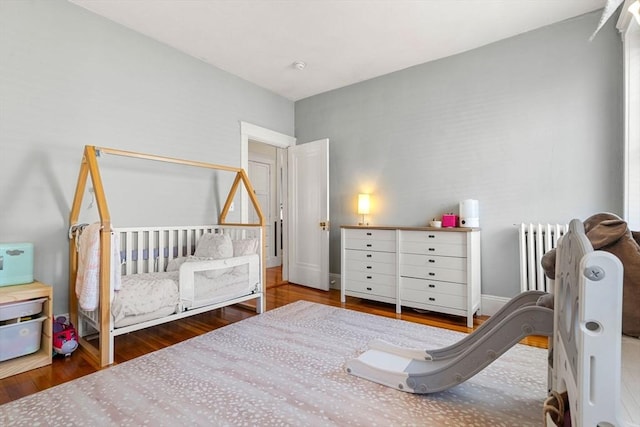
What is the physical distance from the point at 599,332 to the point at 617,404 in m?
0.15

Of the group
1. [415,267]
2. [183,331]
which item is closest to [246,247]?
[183,331]

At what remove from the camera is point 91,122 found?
246 centimetres

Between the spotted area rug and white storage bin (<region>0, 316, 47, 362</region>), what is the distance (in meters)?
0.46

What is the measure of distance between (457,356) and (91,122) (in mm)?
3127

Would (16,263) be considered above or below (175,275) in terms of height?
above

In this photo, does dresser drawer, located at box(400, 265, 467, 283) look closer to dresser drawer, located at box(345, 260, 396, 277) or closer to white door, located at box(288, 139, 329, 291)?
dresser drawer, located at box(345, 260, 396, 277)

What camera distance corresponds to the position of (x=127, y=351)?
2117 millimetres

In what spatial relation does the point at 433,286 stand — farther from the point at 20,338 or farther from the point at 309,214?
the point at 20,338

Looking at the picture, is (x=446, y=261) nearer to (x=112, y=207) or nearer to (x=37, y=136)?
(x=112, y=207)

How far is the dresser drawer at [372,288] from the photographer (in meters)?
3.10

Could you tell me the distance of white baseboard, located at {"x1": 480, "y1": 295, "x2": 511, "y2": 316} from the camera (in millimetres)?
2867

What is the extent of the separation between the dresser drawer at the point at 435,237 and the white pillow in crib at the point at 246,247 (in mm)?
1453

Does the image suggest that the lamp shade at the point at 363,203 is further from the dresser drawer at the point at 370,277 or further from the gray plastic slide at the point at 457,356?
the gray plastic slide at the point at 457,356

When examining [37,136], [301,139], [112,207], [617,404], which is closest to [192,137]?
[112,207]
